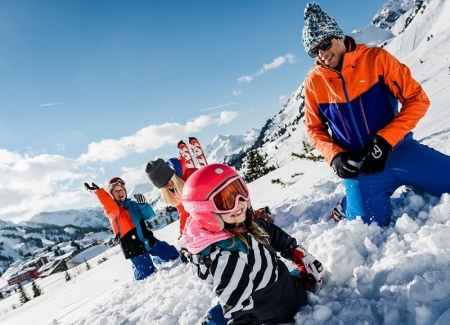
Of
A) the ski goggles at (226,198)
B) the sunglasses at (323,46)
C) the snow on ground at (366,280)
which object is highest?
the sunglasses at (323,46)

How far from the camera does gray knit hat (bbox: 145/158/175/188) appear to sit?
548cm

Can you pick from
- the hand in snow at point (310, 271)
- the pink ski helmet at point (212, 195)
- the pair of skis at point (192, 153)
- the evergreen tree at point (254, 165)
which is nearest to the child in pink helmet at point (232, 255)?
the pink ski helmet at point (212, 195)

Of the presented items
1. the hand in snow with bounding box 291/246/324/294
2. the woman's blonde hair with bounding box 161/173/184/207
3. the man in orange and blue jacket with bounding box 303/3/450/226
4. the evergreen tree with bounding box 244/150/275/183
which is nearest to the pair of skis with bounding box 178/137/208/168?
the woman's blonde hair with bounding box 161/173/184/207

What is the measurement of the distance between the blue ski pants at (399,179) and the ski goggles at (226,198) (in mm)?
1676

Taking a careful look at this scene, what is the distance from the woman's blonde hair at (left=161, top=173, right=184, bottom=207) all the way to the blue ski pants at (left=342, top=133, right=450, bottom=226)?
292 cm

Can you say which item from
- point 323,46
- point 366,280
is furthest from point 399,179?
point 323,46

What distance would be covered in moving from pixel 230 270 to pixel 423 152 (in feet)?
7.93

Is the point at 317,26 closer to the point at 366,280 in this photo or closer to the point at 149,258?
the point at 366,280

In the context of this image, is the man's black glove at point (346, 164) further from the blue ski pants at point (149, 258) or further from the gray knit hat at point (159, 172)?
the blue ski pants at point (149, 258)

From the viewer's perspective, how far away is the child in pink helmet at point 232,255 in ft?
7.48

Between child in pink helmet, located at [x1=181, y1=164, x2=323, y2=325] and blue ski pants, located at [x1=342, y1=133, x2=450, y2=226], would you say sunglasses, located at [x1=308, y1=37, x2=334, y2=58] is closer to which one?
blue ski pants, located at [x1=342, y1=133, x2=450, y2=226]

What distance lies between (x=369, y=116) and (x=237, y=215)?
6.44 ft

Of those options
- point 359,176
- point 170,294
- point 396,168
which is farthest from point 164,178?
point 396,168

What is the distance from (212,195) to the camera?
7.95ft
